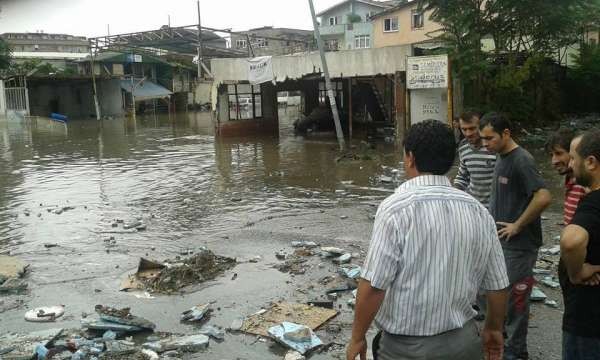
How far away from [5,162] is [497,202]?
675 inches

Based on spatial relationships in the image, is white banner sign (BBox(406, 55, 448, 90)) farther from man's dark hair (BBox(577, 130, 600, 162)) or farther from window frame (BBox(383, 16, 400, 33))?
window frame (BBox(383, 16, 400, 33))

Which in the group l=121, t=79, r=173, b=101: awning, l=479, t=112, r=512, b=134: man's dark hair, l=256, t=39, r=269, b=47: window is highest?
l=256, t=39, r=269, b=47: window

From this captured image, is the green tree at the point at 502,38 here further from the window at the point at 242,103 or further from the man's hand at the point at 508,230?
the man's hand at the point at 508,230

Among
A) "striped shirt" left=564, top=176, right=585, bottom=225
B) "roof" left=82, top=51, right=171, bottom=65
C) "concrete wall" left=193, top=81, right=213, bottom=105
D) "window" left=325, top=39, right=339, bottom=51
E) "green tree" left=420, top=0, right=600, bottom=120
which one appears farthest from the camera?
"window" left=325, top=39, right=339, bottom=51

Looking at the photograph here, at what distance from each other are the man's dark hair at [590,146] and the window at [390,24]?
1465 inches

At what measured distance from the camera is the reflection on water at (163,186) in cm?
888

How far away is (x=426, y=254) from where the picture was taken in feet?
7.04

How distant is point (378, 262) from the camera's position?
213 cm

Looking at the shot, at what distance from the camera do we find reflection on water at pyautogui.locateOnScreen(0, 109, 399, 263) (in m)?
8.88

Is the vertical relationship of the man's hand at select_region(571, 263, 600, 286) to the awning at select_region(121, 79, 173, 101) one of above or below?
below

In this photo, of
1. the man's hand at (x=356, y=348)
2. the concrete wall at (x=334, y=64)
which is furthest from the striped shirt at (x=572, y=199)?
the concrete wall at (x=334, y=64)

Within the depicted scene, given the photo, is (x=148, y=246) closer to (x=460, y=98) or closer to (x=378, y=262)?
(x=378, y=262)

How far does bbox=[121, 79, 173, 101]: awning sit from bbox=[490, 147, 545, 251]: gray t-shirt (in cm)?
4310

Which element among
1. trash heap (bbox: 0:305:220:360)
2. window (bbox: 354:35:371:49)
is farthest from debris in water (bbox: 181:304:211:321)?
window (bbox: 354:35:371:49)
